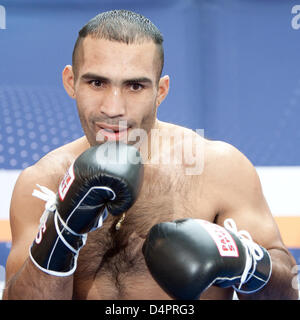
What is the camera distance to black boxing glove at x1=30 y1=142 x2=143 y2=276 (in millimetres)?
1011

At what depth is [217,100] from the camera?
189cm

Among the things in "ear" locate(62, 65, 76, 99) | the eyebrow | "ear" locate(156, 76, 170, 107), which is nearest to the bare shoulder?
"ear" locate(156, 76, 170, 107)

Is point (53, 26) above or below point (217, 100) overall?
above

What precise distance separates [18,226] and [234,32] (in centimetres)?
111

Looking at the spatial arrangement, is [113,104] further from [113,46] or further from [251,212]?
[251,212]

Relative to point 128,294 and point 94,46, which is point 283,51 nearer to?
point 94,46

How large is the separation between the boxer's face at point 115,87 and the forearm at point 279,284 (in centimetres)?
49

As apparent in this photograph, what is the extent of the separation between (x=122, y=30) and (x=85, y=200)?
19.1 inches

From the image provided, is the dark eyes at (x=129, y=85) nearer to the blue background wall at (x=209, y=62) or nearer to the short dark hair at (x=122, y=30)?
the short dark hair at (x=122, y=30)

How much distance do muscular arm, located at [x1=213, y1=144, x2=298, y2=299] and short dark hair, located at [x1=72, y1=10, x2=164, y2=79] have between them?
1.14 ft

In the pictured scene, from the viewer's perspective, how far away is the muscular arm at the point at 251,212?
1.25m

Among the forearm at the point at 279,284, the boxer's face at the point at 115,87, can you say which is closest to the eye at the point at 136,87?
the boxer's face at the point at 115,87
